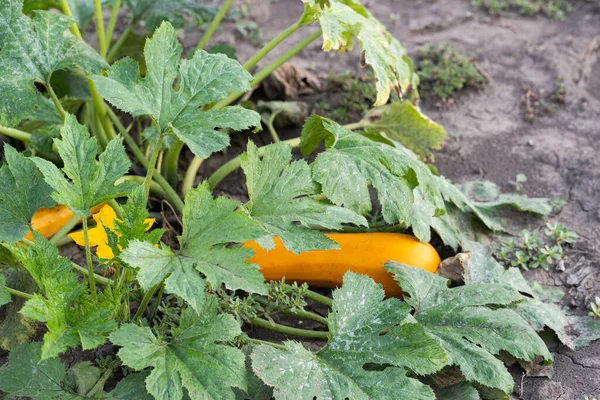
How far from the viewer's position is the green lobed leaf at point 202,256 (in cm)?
204

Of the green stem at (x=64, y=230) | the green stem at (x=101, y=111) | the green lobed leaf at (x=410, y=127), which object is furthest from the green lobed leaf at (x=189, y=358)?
the green lobed leaf at (x=410, y=127)

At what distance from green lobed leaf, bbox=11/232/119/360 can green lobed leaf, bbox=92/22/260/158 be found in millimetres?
561

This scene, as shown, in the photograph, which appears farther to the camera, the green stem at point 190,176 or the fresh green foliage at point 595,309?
the green stem at point 190,176

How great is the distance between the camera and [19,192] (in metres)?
2.42

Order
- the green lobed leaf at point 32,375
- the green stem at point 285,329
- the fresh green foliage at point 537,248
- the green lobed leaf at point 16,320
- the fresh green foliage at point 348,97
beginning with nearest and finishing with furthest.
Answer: the green lobed leaf at point 32,375, the green lobed leaf at point 16,320, the green stem at point 285,329, the fresh green foliage at point 537,248, the fresh green foliage at point 348,97

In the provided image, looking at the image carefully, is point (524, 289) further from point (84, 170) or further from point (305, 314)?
point (84, 170)

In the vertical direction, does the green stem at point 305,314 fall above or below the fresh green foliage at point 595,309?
above

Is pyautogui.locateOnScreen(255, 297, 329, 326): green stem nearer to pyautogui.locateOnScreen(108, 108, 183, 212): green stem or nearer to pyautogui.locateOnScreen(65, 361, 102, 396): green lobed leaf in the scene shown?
pyautogui.locateOnScreen(108, 108, 183, 212): green stem

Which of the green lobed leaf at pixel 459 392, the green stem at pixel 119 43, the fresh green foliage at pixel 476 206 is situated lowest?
the green lobed leaf at pixel 459 392

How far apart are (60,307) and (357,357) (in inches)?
37.4

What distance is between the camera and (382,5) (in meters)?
5.35

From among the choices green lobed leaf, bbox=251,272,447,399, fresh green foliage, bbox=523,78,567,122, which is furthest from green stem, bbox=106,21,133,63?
fresh green foliage, bbox=523,78,567,122

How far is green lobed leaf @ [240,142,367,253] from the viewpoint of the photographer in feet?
7.77

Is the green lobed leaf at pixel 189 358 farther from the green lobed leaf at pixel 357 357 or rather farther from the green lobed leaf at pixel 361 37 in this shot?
the green lobed leaf at pixel 361 37
